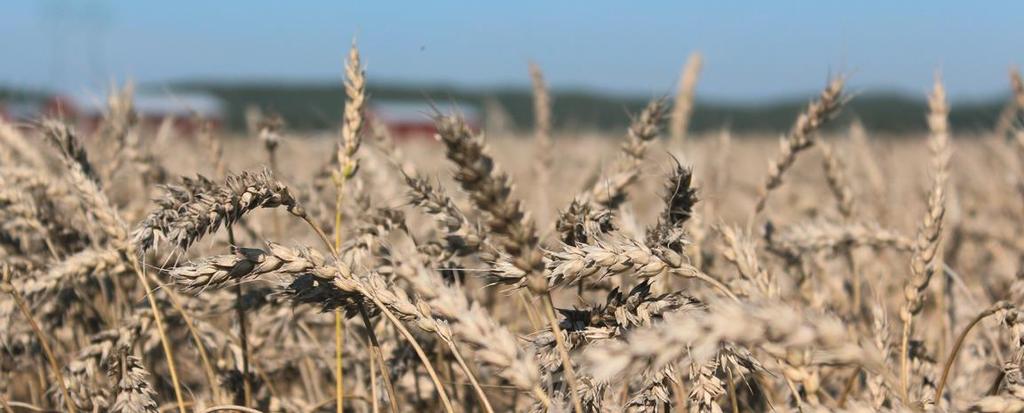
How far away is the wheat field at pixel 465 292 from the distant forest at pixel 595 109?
0.96ft

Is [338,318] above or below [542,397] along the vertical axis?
below

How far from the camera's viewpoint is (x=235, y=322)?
7.56 feet

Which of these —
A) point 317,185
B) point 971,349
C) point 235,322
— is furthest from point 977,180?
point 235,322

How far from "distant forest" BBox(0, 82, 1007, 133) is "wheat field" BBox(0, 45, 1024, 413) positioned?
29 centimetres

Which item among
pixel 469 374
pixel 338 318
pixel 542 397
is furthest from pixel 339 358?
pixel 542 397

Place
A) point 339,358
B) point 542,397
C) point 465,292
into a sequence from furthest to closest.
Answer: point 465,292
point 339,358
point 542,397

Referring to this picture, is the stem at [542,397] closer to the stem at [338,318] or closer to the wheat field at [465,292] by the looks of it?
the wheat field at [465,292]

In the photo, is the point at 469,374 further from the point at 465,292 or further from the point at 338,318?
the point at 465,292

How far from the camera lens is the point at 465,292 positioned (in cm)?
230

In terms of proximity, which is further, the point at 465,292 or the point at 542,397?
the point at 465,292

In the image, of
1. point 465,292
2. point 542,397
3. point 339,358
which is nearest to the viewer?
point 542,397

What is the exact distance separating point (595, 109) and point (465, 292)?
4601mm

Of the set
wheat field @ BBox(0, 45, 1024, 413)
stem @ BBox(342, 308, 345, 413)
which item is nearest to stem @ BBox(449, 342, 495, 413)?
wheat field @ BBox(0, 45, 1024, 413)

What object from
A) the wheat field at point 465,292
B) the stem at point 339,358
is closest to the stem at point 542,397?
the wheat field at point 465,292
